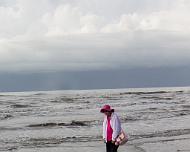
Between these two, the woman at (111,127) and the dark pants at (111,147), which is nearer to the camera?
the woman at (111,127)

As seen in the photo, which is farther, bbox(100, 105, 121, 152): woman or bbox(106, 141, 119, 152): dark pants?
bbox(106, 141, 119, 152): dark pants

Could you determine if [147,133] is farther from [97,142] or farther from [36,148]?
[36,148]

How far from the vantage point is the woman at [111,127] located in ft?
50.4

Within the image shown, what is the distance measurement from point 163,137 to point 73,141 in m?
5.58

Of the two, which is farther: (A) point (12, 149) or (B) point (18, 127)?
(B) point (18, 127)

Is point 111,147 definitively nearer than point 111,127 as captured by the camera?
No

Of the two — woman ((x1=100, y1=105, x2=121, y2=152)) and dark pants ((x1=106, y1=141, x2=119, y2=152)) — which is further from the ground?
woman ((x1=100, y1=105, x2=121, y2=152))

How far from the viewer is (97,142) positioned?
24.5 metres

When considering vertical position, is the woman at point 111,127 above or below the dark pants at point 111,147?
above

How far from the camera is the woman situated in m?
15.4

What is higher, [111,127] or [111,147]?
[111,127]

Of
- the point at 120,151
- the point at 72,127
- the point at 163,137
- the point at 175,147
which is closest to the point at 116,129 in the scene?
the point at 120,151

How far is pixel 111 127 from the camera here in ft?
51.1

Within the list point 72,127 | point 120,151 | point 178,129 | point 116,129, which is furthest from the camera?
point 72,127
